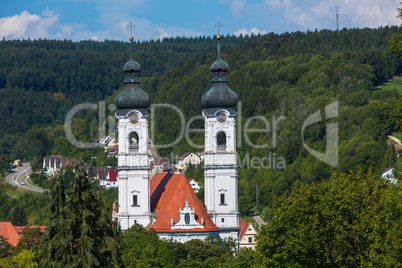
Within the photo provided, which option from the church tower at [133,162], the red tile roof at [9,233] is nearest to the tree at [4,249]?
the red tile roof at [9,233]

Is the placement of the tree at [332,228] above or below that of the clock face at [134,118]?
below

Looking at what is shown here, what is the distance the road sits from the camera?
127938 millimetres

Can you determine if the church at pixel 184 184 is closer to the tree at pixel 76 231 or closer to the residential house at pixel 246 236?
the residential house at pixel 246 236

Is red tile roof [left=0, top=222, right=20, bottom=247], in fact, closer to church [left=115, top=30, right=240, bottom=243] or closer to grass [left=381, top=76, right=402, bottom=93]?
church [left=115, top=30, right=240, bottom=243]

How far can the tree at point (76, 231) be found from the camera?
32094mm

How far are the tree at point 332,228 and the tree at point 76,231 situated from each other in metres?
8.91

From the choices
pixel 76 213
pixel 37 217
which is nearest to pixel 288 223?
pixel 76 213

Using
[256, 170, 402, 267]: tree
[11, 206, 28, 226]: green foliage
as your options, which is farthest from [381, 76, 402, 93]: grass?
[256, 170, 402, 267]: tree

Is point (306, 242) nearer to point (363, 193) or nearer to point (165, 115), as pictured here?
point (363, 193)

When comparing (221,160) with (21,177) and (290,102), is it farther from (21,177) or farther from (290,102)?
(21,177)

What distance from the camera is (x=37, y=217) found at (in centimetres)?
9738

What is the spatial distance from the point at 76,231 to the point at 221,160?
1283 inches

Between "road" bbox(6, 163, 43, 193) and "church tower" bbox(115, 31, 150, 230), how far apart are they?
59224mm

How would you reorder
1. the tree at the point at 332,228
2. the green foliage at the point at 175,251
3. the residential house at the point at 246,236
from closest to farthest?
the tree at the point at 332,228 < the green foliage at the point at 175,251 < the residential house at the point at 246,236
